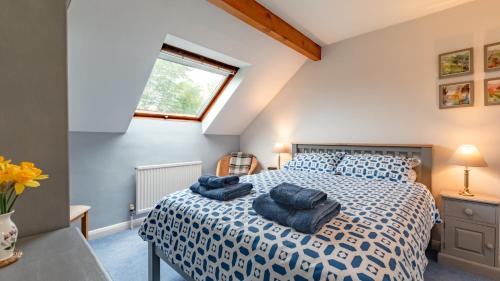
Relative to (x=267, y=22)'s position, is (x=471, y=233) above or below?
below

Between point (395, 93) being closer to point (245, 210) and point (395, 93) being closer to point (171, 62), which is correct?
point (245, 210)

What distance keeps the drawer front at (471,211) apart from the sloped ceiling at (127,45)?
2.57 metres

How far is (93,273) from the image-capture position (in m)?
0.65

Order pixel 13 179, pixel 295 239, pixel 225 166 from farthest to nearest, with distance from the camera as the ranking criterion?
pixel 225 166 < pixel 295 239 < pixel 13 179

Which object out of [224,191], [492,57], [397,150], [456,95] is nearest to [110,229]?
[224,191]

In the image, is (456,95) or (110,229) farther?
(110,229)

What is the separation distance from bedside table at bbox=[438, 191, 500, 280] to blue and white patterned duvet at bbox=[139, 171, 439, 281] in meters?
0.49

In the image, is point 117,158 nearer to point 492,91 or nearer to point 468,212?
point 468,212

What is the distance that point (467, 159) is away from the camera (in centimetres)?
207

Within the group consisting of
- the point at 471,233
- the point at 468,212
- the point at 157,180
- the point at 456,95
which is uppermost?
the point at 456,95

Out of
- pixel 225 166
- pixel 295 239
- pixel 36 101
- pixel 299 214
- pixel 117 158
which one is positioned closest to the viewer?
pixel 36 101

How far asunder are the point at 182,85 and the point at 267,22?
1.49 meters

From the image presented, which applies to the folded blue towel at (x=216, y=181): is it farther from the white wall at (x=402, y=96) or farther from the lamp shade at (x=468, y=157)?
the lamp shade at (x=468, y=157)

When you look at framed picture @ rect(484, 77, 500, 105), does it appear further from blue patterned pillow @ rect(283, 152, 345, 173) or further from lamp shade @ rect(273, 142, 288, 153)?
lamp shade @ rect(273, 142, 288, 153)
